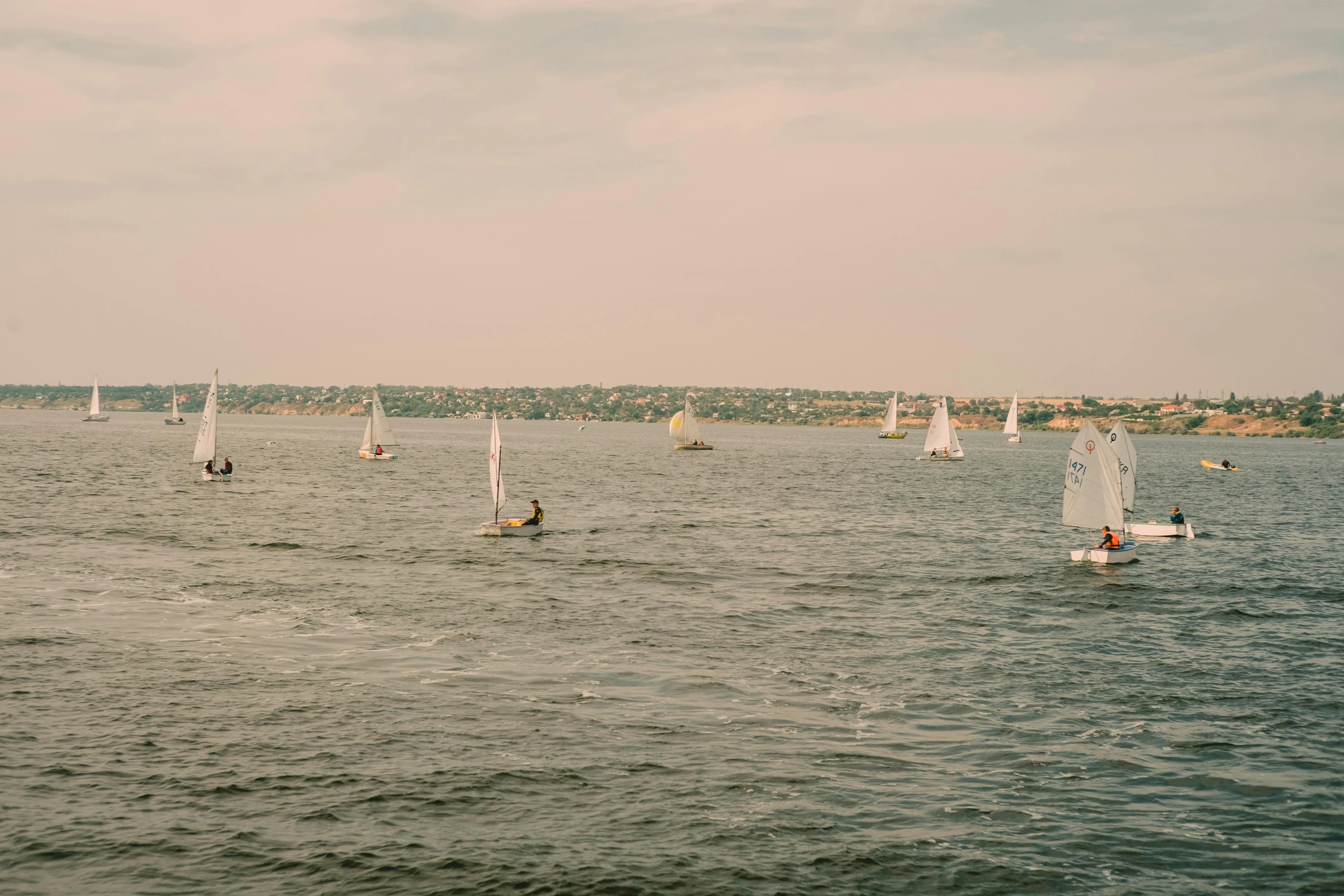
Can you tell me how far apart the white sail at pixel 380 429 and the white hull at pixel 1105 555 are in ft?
365

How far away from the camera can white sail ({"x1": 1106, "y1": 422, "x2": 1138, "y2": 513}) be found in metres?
66.6

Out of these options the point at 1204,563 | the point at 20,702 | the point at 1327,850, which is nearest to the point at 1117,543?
the point at 1204,563

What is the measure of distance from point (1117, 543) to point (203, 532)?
A: 181 feet

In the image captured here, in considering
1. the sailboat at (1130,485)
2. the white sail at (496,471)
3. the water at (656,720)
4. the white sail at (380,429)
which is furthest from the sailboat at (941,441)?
the white sail at (496,471)

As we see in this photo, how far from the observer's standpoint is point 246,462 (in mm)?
151125

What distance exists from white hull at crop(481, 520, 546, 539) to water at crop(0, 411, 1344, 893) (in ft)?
6.14

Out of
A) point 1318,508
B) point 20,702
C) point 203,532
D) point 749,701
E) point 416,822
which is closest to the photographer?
point 416,822

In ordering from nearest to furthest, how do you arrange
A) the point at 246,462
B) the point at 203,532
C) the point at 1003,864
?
the point at 1003,864 < the point at 203,532 < the point at 246,462

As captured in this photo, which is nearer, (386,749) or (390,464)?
(386,749)

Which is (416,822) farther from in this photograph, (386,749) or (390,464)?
(390,464)

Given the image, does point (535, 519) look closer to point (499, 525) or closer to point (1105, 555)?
point (499, 525)

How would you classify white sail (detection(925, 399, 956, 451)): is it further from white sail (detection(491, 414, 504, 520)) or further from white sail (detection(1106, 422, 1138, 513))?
white sail (detection(491, 414, 504, 520))

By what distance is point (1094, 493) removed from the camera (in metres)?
61.4

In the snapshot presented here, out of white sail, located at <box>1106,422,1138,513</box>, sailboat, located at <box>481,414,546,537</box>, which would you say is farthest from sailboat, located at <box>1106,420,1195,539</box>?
sailboat, located at <box>481,414,546,537</box>
